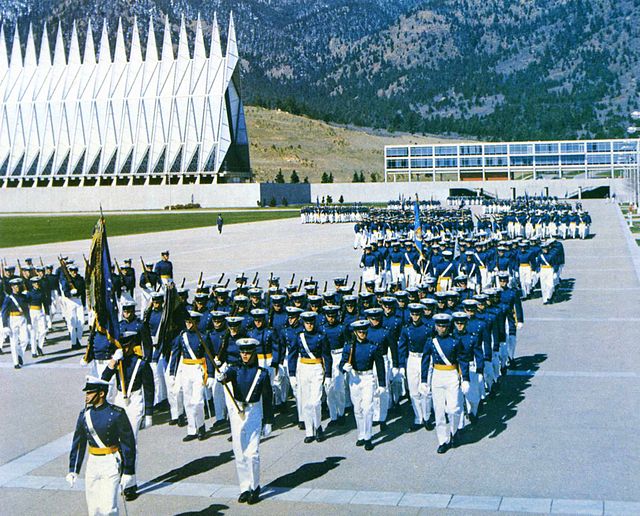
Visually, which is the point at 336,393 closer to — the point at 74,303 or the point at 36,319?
the point at 36,319

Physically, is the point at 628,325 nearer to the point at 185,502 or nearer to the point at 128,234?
the point at 185,502

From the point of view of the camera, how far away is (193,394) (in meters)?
10.2

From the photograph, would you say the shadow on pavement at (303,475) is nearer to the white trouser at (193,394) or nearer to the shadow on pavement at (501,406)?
the shadow on pavement at (501,406)

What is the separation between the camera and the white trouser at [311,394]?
9.84 m


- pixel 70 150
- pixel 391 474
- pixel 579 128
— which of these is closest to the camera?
pixel 391 474

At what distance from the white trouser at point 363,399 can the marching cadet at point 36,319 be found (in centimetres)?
814

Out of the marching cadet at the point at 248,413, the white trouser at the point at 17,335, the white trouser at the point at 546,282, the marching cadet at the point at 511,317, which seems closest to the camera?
the marching cadet at the point at 248,413

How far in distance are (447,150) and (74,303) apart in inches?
3935

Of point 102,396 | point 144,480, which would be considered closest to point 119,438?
point 102,396

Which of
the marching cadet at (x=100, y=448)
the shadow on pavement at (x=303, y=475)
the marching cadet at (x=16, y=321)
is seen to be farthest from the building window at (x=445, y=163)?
the marching cadet at (x=100, y=448)

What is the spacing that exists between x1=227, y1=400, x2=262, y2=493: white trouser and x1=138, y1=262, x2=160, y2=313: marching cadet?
38.8 feet

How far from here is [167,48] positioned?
110750mm

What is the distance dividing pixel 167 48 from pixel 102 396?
4310 inches

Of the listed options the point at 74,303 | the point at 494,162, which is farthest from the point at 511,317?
the point at 494,162
